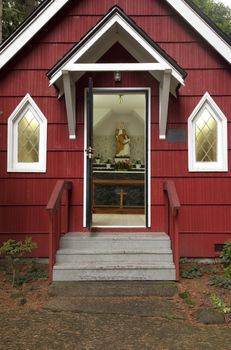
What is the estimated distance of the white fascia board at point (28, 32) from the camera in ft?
23.0

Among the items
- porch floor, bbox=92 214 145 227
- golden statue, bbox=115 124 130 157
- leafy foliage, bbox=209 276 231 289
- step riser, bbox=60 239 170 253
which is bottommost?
leafy foliage, bbox=209 276 231 289

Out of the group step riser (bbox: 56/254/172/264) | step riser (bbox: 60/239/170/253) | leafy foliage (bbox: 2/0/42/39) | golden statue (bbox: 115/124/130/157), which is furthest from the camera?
leafy foliage (bbox: 2/0/42/39)

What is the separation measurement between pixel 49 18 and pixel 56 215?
3.33m

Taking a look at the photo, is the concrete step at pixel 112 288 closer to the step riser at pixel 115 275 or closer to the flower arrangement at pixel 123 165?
the step riser at pixel 115 275

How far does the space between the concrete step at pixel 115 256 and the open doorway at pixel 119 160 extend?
1133 millimetres

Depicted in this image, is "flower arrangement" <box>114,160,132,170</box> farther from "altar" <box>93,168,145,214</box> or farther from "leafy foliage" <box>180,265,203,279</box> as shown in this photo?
"leafy foliage" <box>180,265,203,279</box>

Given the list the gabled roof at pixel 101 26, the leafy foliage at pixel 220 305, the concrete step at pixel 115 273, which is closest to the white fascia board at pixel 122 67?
the gabled roof at pixel 101 26

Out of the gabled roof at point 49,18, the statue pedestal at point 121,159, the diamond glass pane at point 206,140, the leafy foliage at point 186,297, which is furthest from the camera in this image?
the statue pedestal at point 121,159

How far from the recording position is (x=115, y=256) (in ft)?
20.2

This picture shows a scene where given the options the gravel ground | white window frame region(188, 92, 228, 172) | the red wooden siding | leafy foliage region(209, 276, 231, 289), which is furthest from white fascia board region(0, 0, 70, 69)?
leafy foliage region(209, 276, 231, 289)

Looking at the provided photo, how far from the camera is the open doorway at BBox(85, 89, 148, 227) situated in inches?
328

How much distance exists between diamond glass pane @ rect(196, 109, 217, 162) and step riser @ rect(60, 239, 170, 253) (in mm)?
1757

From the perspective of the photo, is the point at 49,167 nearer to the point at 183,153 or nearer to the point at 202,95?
the point at 183,153

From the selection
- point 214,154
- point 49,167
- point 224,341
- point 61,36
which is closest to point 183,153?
point 214,154
